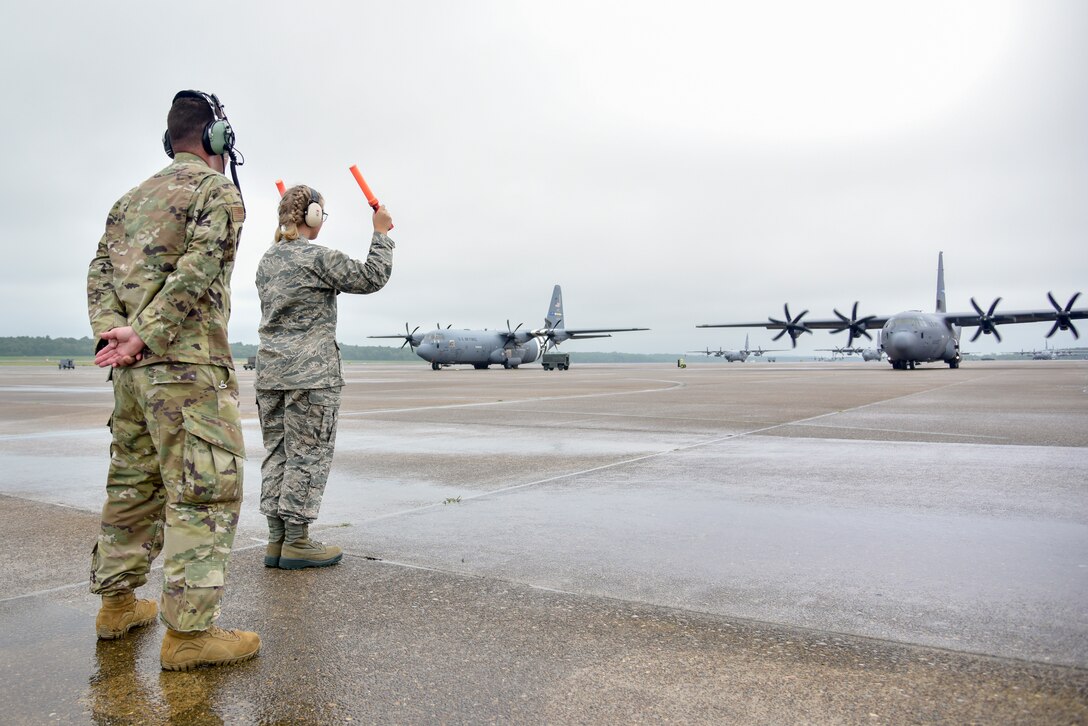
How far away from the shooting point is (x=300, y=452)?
12.4ft

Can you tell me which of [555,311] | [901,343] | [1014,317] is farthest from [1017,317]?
[555,311]

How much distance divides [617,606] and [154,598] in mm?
2079

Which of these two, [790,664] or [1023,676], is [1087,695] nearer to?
[1023,676]

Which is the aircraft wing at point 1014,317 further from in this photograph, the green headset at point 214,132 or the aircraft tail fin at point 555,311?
the green headset at point 214,132

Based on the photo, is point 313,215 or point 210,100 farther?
point 313,215

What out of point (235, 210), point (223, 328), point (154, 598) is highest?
point (235, 210)

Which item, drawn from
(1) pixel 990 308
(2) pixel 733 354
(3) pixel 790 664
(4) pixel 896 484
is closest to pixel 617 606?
(3) pixel 790 664

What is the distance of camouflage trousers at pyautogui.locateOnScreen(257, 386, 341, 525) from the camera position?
371cm

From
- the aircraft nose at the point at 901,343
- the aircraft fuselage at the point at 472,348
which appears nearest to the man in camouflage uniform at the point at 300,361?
the aircraft nose at the point at 901,343

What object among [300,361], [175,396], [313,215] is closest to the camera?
[175,396]

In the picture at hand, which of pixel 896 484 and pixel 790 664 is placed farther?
pixel 896 484

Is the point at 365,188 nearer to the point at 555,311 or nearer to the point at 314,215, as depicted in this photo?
the point at 314,215

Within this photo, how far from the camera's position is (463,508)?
4.91m

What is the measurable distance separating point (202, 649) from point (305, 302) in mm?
1881
